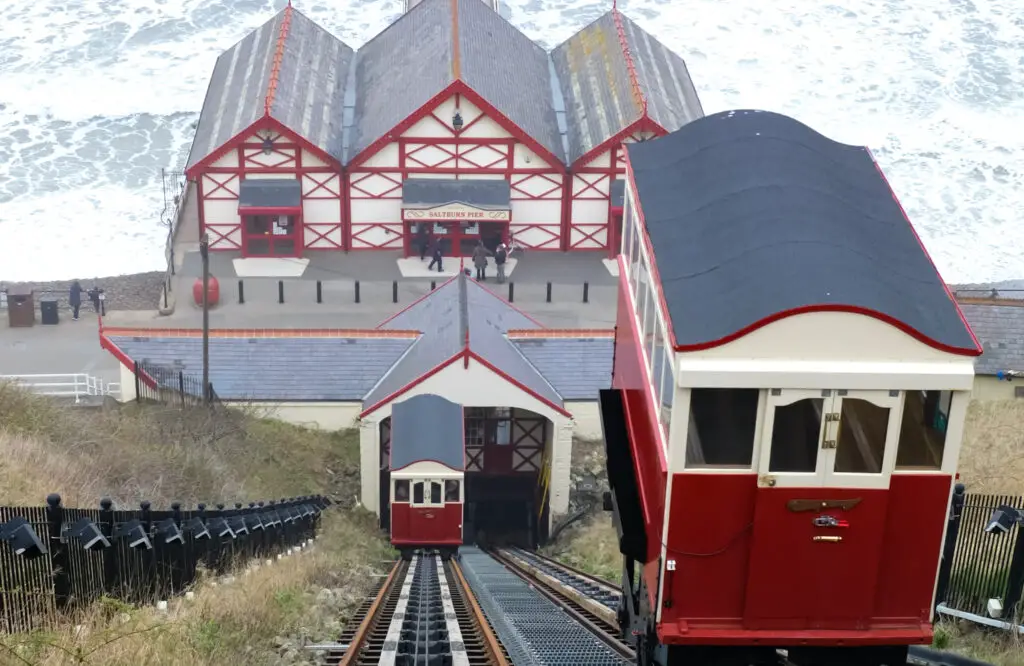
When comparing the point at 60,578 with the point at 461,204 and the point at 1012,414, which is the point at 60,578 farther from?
the point at 461,204

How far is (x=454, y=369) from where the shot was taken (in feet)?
76.8

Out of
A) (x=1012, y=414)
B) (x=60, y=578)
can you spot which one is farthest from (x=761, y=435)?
(x=1012, y=414)

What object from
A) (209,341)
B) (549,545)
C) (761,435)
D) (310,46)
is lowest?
(549,545)

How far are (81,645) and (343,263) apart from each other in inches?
1097

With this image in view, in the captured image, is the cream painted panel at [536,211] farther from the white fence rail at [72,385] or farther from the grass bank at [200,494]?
the white fence rail at [72,385]

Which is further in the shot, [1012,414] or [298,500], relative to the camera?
[1012,414]

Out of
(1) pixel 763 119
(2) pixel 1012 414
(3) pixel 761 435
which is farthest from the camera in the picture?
(2) pixel 1012 414

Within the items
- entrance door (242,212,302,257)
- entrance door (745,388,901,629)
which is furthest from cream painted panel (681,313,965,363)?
entrance door (242,212,302,257)

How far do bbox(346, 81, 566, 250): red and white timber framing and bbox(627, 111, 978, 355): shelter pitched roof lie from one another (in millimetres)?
23418

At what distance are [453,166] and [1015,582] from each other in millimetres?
26019

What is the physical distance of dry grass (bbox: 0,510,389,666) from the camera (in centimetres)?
942

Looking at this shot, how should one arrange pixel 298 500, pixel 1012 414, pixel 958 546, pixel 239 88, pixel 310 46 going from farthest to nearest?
pixel 310 46
pixel 239 88
pixel 1012 414
pixel 298 500
pixel 958 546

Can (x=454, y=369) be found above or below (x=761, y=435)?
below

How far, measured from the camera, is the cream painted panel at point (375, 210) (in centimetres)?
3725
